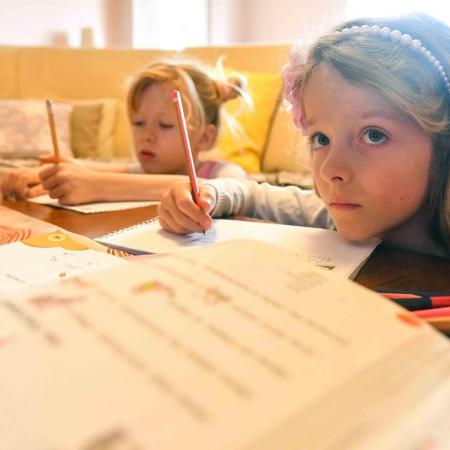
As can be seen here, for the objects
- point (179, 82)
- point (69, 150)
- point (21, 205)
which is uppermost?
point (179, 82)

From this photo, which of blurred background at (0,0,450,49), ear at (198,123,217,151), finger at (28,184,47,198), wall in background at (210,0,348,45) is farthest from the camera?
blurred background at (0,0,450,49)

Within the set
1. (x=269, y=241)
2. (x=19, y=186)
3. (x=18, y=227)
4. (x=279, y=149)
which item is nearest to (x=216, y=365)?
(x=269, y=241)

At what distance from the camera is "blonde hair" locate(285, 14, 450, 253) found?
653 mm

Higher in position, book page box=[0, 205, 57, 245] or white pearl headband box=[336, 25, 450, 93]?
white pearl headband box=[336, 25, 450, 93]

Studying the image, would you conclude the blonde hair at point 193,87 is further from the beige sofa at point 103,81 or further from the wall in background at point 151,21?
the wall in background at point 151,21

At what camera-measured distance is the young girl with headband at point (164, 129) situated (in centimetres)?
111

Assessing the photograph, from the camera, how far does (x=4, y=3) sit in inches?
130

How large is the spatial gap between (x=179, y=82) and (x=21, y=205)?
0.60m

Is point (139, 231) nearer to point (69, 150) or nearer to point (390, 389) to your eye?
point (390, 389)

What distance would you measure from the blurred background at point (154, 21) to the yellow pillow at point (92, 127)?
0.85 meters

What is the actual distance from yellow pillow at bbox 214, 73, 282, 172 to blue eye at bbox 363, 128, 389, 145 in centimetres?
184

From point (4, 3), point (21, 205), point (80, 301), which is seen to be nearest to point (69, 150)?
point (4, 3)

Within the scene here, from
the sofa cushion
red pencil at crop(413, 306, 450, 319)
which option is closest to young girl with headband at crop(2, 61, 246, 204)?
red pencil at crop(413, 306, 450, 319)

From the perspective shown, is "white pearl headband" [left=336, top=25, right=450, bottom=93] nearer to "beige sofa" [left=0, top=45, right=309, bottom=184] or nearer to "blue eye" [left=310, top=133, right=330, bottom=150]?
"blue eye" [left=310, top=133, right=330, bottom=150]
